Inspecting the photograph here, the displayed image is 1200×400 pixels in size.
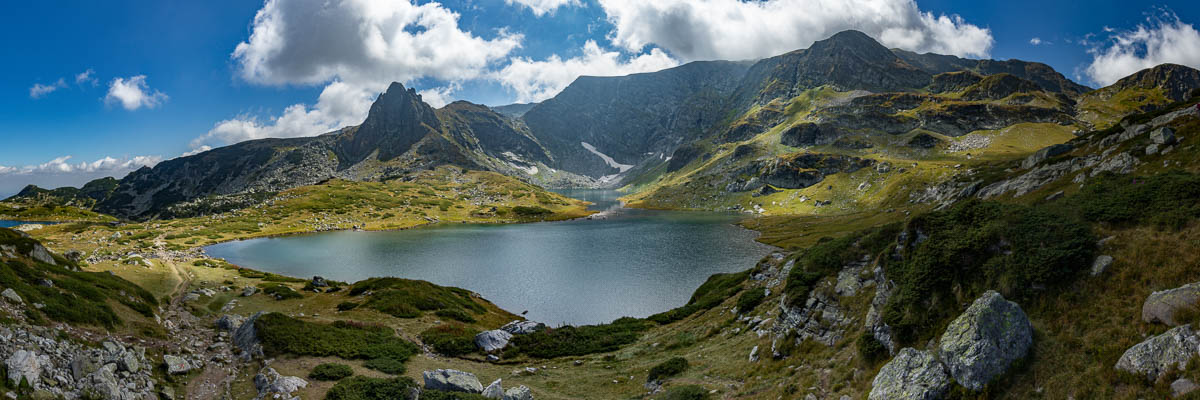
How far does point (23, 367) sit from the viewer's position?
15547mm

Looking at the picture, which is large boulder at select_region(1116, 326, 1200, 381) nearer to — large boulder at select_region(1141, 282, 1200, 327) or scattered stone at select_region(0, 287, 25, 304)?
large boulder at select_region(1141, 282, 1200, 327)

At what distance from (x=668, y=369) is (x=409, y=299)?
34.8 meters

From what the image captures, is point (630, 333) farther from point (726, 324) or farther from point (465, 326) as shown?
point (465, 326)

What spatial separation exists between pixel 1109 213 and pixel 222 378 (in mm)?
40381

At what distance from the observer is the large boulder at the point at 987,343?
40.7 feet

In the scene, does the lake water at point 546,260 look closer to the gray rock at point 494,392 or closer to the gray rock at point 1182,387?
the gray rock at point 494,392

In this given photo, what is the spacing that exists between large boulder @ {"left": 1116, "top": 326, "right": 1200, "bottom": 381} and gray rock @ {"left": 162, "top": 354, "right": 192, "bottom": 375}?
121ft

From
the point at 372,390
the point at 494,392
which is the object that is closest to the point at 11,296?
the point at 372,390

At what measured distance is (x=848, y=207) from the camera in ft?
591

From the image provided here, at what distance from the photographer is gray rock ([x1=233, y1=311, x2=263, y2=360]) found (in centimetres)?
2695

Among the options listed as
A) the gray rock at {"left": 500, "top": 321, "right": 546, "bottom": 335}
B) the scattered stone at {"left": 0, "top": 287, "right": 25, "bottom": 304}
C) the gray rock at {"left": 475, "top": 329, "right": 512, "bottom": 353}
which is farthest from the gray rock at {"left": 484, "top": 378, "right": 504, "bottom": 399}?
the scattered stone at {"left": 0, "top": 287, "right": 25, "bottom": 304}

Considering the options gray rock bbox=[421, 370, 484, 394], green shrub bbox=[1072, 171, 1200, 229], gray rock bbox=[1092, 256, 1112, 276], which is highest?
green shrub bbox=[1072, 171, 1200, 229]

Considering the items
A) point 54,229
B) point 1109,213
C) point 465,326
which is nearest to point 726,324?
point 1109,213

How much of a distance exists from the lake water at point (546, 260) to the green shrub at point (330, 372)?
3385 cm
